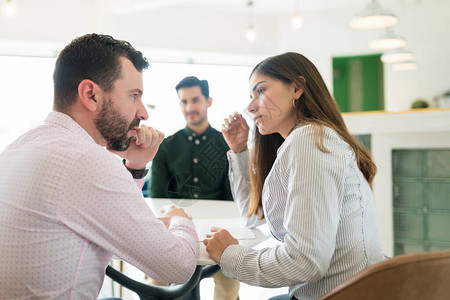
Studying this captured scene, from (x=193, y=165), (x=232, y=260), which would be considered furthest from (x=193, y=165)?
(x=232, y=260)

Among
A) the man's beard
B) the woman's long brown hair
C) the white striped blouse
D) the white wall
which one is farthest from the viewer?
the white wall

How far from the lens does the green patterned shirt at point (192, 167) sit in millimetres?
2277

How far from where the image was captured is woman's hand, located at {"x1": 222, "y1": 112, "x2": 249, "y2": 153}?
1.80m

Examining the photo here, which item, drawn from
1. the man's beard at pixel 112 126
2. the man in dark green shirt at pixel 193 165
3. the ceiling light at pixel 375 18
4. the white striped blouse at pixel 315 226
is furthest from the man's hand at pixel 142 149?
the ceiling light at pixel 375 18

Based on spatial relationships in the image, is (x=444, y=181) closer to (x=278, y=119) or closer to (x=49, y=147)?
(x=278, y=119)

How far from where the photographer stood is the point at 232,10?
20.4 ft

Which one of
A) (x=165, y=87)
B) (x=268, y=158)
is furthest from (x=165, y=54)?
(x=268, y=158)

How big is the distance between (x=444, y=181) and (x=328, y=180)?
368cm

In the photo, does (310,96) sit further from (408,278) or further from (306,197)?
(408,278)

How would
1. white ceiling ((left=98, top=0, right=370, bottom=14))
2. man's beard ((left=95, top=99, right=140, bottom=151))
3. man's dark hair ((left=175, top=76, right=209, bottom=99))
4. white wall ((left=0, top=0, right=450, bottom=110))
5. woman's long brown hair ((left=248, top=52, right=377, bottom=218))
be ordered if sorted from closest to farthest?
man's beard ((left=95, top=99, right=140, bottom=151)) → woman's long brown hair ((left=248, top=52, right=377, bottom=218)) → man's dark hair ((left=175, top=76, right=209, bottom=99)) → white wall ((left=0, top=0, right=450, bottom=110)) → white ceiling ((left=98, top=0, right=370, bottom=14))

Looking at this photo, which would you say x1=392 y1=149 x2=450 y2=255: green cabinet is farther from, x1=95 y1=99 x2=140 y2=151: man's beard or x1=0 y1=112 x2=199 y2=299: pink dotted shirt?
x1=0 y1=112 x2=199 y2=299: pink dotted shirt

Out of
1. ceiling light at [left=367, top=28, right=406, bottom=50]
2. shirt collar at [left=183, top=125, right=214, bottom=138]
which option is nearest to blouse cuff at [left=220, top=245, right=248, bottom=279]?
shirt collar at [left=183, top=125, right=214, bottom=138]

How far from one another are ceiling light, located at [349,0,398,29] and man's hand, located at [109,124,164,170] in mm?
3082

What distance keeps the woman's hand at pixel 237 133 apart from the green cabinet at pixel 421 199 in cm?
314
